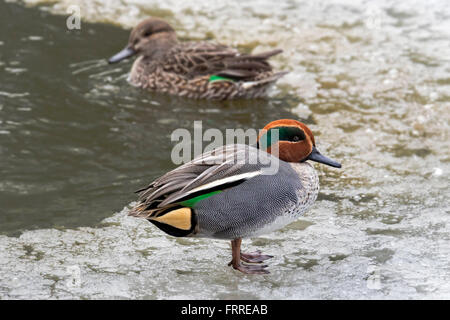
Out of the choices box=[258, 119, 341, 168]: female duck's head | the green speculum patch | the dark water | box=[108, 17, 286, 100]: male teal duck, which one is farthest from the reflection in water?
box=[258, 119, 341, 168]: female duck's head

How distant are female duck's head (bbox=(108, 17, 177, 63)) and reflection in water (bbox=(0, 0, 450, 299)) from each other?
1.14ft

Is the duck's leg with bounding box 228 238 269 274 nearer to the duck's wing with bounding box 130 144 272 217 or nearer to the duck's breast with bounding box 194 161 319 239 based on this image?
the duck's breast with bounding box 194 161 319 239

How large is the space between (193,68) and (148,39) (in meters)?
0.80

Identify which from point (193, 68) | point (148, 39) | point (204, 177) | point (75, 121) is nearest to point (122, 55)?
point (148, 39)

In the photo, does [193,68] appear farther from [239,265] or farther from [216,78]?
[239,265]

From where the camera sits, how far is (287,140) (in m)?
4.42

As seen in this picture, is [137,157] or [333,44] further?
[333,44]

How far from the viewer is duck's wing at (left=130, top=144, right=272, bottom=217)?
13.4ft

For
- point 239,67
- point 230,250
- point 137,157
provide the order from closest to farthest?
point 230,250, point 137,157, point 239,67

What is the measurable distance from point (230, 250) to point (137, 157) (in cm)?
185

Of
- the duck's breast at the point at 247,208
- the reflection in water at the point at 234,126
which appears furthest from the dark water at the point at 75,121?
the duck's breast at the point at 247,208

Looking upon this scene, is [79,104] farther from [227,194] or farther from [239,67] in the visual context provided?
[227,194]

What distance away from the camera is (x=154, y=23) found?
835cm
